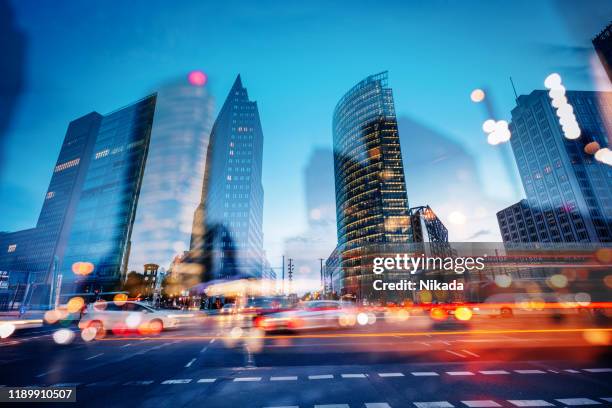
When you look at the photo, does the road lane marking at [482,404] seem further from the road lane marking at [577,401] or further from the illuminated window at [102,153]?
the illuminated window at [102,153]

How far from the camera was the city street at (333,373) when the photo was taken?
4457mm

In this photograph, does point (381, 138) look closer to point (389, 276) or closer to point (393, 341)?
point (389, 276)

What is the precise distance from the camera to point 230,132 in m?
153

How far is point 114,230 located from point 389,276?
108 m

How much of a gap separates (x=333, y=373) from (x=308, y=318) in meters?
8.52

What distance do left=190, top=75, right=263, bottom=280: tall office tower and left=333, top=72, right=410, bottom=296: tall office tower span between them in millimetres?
46714

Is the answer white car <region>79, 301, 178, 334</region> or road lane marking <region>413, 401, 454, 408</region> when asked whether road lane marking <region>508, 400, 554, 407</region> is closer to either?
road lane marking <region>413, 401, 454, 408</region>

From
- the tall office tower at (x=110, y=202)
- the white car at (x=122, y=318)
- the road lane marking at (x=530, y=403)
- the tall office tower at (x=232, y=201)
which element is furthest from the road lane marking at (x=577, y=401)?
the tall office tower at (x=232, y=201)

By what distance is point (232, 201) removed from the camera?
450 feet

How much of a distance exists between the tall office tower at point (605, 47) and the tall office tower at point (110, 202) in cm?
15566

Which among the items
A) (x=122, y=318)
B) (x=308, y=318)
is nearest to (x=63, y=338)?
(x=122, y=318)

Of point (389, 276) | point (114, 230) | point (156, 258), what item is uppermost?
point (114, 230)

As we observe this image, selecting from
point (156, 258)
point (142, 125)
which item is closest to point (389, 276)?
point (156, 258)

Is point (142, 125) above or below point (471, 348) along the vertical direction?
above
